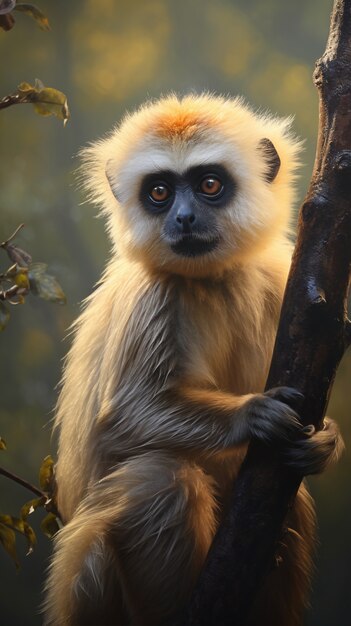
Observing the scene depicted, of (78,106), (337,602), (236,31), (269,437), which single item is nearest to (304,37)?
(236,31)

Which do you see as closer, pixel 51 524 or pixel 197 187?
pixel 197 187

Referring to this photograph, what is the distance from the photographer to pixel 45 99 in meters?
2.38

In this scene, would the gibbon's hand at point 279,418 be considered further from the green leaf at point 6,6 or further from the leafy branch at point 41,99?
the green leaf at point 6,6

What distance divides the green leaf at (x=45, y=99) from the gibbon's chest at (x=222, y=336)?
0.66 m

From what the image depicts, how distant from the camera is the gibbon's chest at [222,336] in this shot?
2316 millimetres

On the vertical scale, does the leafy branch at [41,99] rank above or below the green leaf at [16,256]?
above

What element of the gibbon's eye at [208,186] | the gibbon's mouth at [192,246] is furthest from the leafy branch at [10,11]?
the gibbon's mouth at [192,246]

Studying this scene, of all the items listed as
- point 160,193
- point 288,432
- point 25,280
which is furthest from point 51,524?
point 160,193

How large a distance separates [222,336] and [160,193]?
47 centimetres

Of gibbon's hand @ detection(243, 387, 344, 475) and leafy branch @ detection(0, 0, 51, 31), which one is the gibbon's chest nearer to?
gibbon's hand @ detection(243, 387, 344, 475)

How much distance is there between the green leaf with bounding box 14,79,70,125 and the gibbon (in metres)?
0.25

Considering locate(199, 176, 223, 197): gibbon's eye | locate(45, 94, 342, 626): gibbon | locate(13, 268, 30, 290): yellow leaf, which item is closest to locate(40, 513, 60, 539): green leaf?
locate(45, 94, 342, 626): gibbon

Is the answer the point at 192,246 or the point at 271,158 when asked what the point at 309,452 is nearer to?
the point at 192,246

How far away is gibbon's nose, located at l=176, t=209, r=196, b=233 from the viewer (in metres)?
2.27
